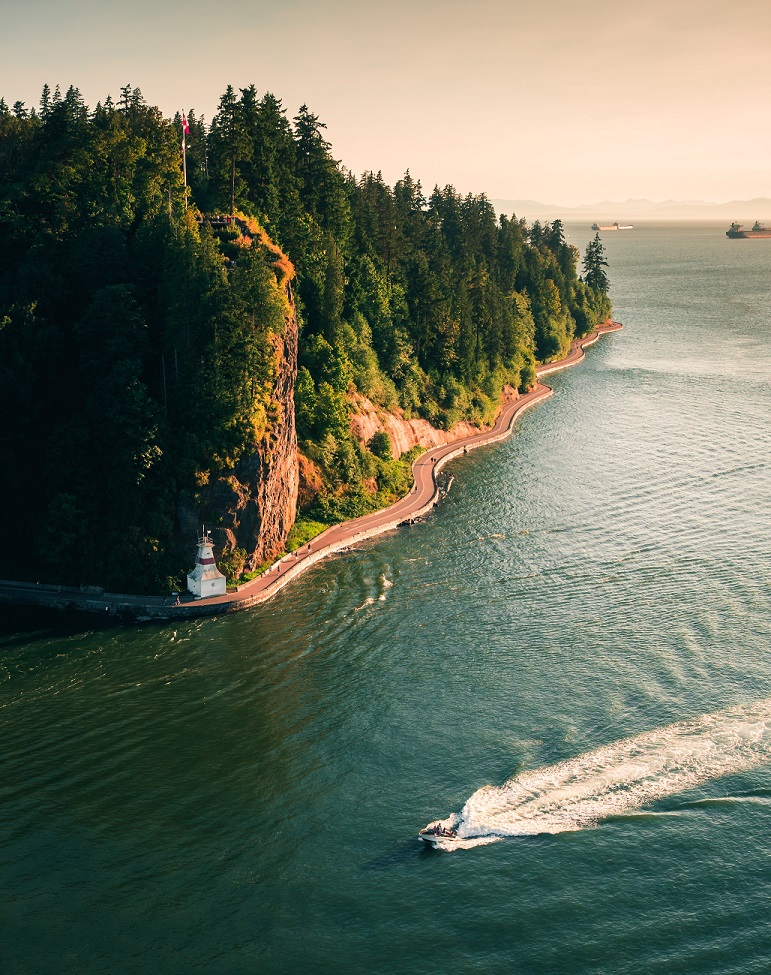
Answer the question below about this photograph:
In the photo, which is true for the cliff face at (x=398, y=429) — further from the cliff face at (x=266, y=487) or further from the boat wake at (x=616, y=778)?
the boat wake at (x=616, y=778)

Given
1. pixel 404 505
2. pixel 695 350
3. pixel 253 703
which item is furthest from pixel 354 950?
pixel 695 350

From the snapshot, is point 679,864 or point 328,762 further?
point 328,762

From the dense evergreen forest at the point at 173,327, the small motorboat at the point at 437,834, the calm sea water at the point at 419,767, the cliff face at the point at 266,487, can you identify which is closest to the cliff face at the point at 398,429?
the dense evergreen forest at the point at 173,327

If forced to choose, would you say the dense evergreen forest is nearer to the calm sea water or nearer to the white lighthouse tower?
the white lighthouse tower

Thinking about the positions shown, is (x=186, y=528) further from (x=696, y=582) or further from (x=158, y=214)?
(x=696, y=582)

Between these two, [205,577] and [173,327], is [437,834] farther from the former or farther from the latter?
[173,327]

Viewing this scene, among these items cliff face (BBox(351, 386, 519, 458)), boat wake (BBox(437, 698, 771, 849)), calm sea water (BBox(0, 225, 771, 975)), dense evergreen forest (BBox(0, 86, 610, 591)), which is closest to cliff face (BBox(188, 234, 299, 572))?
dense evergreen forest (BBox(0, 86, 610, 591))
